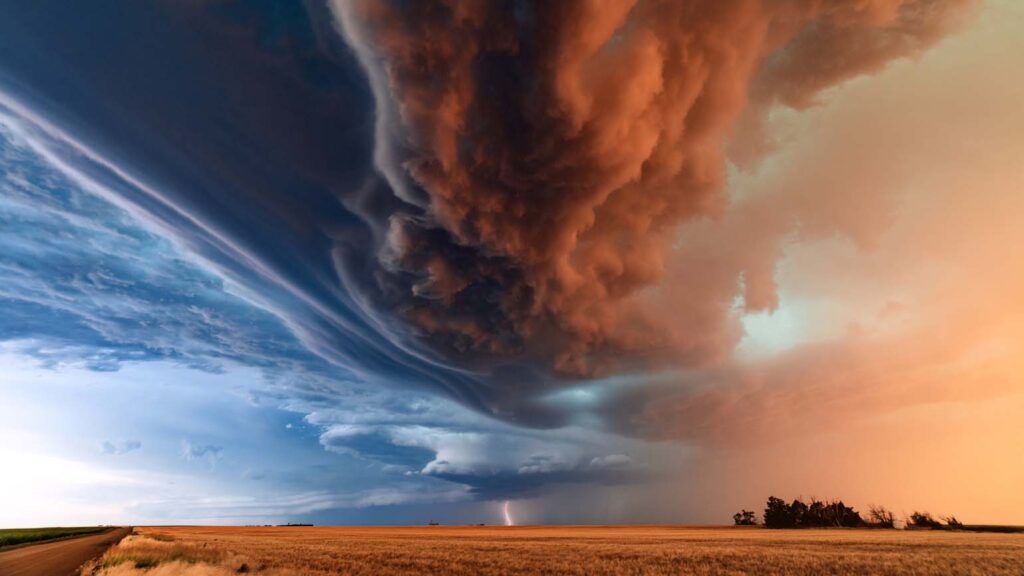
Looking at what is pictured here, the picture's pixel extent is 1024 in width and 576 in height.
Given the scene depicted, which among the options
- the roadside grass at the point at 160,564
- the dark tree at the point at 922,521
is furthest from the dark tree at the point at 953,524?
the roadside grass at the point at 160,564

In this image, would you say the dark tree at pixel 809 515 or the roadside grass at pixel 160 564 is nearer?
the roadside grass at pixel 160 564

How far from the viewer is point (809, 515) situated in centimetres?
11975

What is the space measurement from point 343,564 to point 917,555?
36.6 meters

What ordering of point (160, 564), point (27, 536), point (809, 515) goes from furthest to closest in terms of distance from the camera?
1. point (809, 515)
2. point (27, 536)
3. point (160, 564)

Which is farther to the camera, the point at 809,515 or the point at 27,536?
the point at 809,515

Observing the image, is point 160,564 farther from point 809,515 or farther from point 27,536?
point 809,515

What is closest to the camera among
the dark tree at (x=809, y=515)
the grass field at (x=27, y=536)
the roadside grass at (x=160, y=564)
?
the roadside grass at (x=160, y=564)

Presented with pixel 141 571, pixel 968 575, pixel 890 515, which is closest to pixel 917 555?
pixel 968 575

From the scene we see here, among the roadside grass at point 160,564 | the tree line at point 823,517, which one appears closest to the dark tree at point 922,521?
Answer: the tree line at point 823,517

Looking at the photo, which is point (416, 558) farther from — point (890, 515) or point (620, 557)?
point (890, 515)

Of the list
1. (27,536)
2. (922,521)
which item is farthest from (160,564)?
(922,521)

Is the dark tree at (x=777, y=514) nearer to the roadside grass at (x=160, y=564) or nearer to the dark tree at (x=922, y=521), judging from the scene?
the dark tree at (x=922, y=521)

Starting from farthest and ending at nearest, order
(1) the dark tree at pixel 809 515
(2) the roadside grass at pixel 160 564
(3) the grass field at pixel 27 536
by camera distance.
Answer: (1) the dark tree at pixel 809 515 < (3) the grass field at pixel 27 536 < (2) the roadside grass at pixel 160 564

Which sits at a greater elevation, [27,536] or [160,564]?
[27,536]
